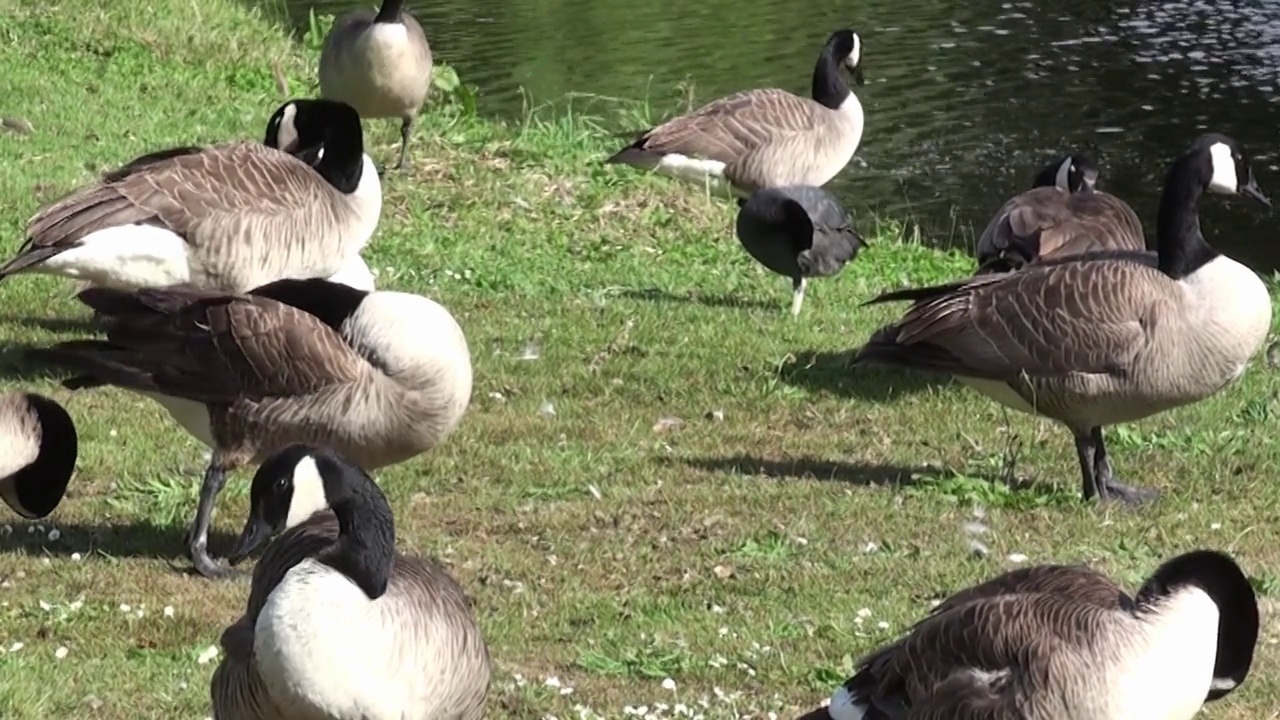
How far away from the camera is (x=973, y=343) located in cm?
866

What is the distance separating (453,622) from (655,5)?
848 inches

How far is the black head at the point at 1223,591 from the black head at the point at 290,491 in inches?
82.4

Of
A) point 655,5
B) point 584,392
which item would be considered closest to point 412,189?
point 584,392

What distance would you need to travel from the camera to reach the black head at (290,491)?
5.37m

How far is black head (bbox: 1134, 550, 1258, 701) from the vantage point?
505 centimetres

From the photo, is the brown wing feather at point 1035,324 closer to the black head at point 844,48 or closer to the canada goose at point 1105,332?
the canada goose at point 1105,332

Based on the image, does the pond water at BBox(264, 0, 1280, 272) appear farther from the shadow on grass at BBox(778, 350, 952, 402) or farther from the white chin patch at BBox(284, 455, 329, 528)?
the white chin patch at BBox(284, 455, 329, 528)

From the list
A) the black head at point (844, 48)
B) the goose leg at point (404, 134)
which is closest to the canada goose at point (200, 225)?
the goose leg at point (404, 134)

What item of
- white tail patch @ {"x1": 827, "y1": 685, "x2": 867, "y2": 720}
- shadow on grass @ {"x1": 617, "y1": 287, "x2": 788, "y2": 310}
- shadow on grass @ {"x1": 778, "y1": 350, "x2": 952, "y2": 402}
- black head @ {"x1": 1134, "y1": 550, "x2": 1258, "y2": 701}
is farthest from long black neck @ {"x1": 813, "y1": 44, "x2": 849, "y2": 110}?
black head @ {"x1": 1134, "y1": 550, "x2": 1258, "y2": 701}

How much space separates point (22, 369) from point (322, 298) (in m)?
3.10

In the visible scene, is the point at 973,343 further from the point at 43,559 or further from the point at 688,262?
the point at 688,262

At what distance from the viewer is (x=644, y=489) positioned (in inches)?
331

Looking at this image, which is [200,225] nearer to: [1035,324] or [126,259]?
[126,259]

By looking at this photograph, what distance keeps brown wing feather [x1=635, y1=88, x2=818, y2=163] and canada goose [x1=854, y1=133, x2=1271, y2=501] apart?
578 cm
